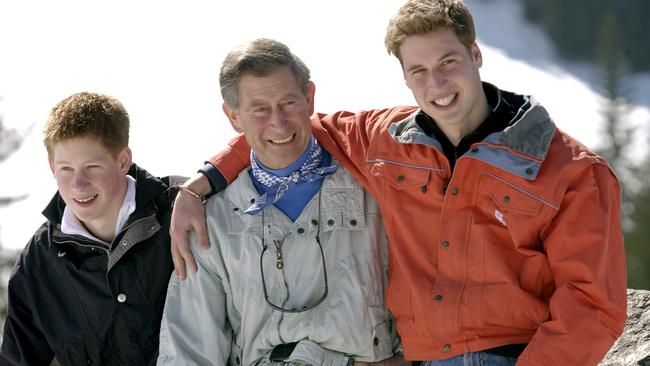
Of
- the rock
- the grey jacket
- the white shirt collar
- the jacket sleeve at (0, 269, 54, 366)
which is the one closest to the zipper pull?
the grey jacket

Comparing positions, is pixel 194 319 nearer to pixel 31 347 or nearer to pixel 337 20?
pixel 31 347

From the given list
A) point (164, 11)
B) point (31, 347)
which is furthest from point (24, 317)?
point (164, 11)

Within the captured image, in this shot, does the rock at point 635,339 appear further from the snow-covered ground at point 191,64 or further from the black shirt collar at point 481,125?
the snow-covered ground at point 191,64

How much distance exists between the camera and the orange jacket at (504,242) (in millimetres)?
3258

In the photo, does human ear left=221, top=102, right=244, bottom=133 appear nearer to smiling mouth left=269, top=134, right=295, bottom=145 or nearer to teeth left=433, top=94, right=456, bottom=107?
smiling mouth left=269, top=134, right=295, bottom=145

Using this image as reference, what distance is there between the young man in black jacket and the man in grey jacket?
0.26 metres

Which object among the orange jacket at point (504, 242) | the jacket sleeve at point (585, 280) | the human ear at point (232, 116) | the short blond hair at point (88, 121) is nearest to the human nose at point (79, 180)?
the short blond hair at point (88, 121)

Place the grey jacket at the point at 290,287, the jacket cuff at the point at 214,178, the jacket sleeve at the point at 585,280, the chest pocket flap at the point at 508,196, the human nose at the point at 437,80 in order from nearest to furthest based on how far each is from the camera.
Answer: the jacket sleeve at the point at 585,280 < the chest pocket flap at the point at 508,196 < the human nose at the point at 437,80 < the grey jacket at the point at 290,287 < the jacket cuff at the point at 214,178

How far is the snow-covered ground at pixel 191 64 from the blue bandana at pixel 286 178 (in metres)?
33.5

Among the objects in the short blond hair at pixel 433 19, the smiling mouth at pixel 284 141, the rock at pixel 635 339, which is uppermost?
the short blond hair at pixel 433 19

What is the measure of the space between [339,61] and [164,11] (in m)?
18.9

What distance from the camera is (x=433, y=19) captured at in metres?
3.50

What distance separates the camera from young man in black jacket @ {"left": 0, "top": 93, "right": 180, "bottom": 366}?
409 centimetres

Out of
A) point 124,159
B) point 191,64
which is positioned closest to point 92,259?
point 124,159
